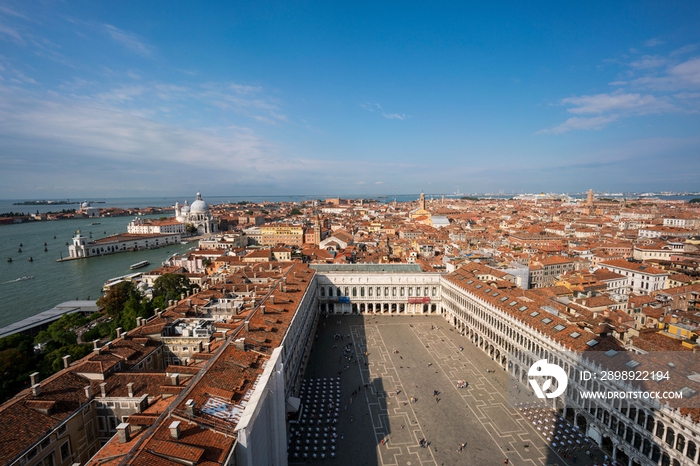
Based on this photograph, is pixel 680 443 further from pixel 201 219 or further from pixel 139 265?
pixel 201 219

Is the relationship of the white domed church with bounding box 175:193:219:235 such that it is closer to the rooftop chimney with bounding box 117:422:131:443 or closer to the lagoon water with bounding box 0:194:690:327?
the lagoon water with bounding box 0:194:690:327

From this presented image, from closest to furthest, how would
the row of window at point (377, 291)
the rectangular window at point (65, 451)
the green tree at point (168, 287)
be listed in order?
the rectangular window at point (65, 451)
the green tree at point (168, 287)
the row of window at point (377, 291)

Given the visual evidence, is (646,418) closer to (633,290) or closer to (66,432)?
(66,432)

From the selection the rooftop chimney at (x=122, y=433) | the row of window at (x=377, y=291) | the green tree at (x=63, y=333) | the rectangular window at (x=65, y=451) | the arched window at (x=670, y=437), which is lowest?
the row of window at (x=377, y=291)

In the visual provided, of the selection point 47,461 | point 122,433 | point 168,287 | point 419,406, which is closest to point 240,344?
point 122,433

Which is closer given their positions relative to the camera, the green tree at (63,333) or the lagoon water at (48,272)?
the green tree at (63,333)

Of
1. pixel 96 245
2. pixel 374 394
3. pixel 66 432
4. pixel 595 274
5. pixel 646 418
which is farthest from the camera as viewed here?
pixel 96 245

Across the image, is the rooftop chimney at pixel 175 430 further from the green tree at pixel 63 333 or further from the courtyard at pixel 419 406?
the green tree at pixel 63 333

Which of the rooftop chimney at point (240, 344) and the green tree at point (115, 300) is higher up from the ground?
the rooftop chimney at point (240, 344)

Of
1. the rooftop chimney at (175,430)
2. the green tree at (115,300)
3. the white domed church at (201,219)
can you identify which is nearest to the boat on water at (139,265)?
the green tree at (115,300)

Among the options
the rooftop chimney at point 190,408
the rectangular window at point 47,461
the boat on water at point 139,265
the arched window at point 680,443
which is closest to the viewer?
the rooftop chimney at point 190,408

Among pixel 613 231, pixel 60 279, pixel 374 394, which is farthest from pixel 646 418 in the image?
pixel 613 231
